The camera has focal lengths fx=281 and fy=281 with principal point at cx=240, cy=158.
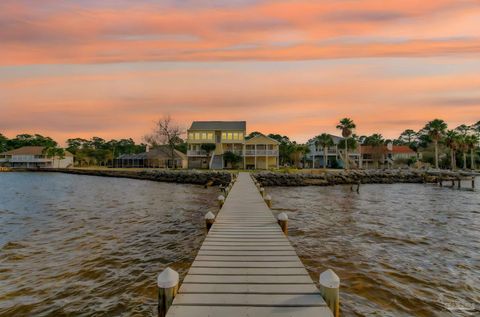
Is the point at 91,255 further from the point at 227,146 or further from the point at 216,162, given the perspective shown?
the point at 227,146

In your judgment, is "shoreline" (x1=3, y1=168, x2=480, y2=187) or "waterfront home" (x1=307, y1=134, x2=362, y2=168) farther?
"waterfront home" (x1=307, y1=134, x2=362, y2=168)

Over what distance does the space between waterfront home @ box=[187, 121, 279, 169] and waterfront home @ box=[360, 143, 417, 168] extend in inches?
1168

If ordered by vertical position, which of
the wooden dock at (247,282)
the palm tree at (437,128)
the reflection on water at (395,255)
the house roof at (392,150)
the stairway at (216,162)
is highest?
the palm tree at (437,128)

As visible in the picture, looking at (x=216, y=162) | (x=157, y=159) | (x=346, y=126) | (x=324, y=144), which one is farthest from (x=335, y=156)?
(x=157, y=159)

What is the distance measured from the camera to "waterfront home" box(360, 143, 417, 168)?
70.1 meters

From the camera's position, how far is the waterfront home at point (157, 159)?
69.8 m

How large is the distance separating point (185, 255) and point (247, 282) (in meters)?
5.70

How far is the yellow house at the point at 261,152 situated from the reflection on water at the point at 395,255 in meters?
31.9

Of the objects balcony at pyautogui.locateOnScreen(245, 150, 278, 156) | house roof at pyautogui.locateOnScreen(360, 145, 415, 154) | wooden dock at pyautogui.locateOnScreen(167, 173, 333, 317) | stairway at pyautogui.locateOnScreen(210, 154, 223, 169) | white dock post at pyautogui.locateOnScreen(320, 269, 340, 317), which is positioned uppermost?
house roof at pyautogui.locateOnScreen(360, 145, 415, 154)

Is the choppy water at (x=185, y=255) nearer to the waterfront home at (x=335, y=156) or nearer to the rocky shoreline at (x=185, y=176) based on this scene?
the rocky shoreline at (x=185, y=176)

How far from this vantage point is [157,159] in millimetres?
71375

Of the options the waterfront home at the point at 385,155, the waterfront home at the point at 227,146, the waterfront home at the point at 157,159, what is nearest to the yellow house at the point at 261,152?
the waterfront home at the point at 227,146

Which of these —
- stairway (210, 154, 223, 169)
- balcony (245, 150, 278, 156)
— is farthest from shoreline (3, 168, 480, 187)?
balcony (245, 150, 278, 156)

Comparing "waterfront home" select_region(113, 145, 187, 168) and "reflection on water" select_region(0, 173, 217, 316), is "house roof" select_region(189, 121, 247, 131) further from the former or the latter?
"reflection on water" select_region(0, 173, 217, 316)
